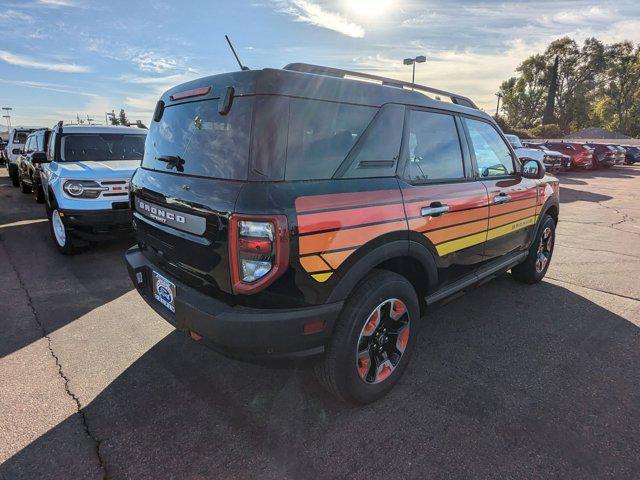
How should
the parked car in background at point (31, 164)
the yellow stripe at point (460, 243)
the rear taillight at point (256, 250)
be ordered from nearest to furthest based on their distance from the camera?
the rear taillight at point (256, 250) < the yellow stripe at point (460, 243) < the parked car in background at point (31, 164)

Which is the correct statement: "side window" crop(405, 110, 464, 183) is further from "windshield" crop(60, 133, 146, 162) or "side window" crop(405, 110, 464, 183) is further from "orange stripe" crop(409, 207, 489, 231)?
"windshield" crop(60, 133, 146, 162)

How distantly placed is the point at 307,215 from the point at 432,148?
1.32 m

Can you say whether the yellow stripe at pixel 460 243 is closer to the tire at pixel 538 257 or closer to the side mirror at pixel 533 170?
the side mirror at pixel 533 170

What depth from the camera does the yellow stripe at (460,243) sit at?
9.02 feet

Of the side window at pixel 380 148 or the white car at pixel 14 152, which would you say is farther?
the white car at pixel 14 152

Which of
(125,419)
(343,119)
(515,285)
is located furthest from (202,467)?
(515,285)

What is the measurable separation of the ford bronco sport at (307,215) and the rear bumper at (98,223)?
8.07 feet

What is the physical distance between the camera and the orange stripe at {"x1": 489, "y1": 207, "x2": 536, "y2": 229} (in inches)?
130

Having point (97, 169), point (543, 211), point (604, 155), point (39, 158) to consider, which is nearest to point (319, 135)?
point (543, 211)

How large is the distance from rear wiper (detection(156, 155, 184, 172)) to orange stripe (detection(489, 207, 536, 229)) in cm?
247

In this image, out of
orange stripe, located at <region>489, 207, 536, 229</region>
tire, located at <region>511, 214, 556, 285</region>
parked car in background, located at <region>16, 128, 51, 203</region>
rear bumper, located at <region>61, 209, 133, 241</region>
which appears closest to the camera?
orange stripe, located at <region>489, 207, 536, 229</region>

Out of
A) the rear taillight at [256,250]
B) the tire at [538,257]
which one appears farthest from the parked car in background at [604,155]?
the rear taillight at [256,250]

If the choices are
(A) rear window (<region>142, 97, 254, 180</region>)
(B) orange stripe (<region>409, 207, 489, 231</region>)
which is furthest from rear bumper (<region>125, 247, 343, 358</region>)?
(B) orange stripe (<region>409, 207, 489, 231</region>)

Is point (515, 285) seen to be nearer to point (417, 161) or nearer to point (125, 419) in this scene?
point (417, 161)
